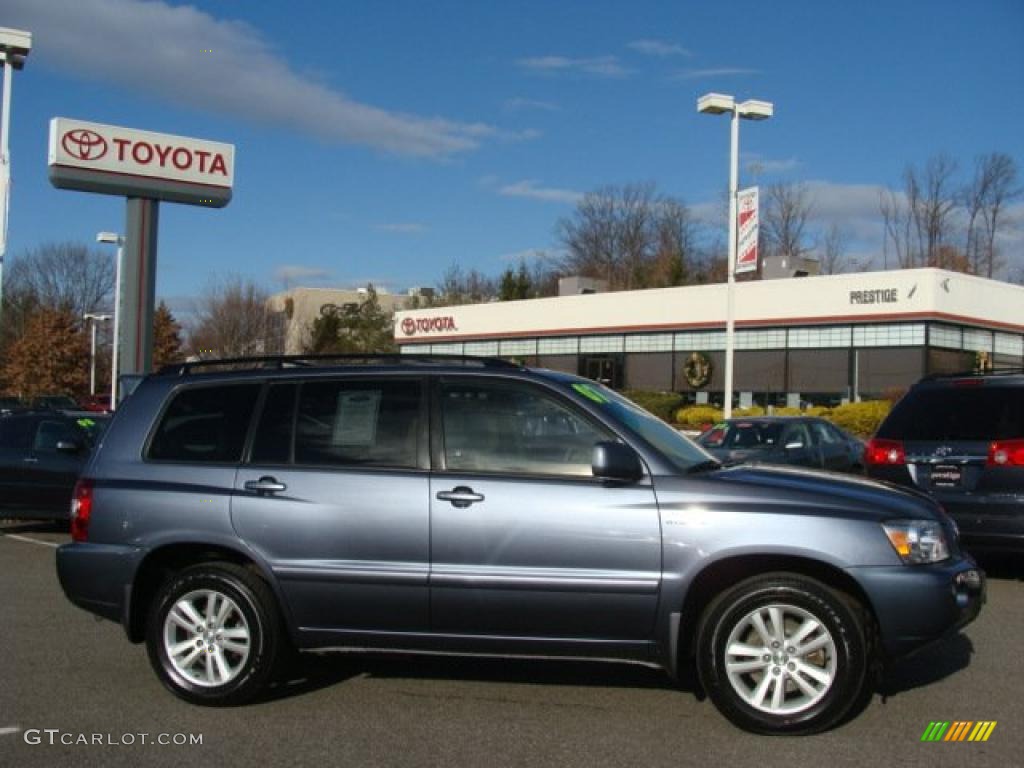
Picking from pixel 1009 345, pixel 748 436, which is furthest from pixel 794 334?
pixel 748 436

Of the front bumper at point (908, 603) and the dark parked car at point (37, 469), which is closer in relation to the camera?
the front bumper at point (908, 603)

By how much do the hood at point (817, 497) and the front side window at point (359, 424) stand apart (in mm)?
1475

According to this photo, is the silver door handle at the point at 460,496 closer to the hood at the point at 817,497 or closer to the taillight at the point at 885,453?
the hood at the point at 817,497

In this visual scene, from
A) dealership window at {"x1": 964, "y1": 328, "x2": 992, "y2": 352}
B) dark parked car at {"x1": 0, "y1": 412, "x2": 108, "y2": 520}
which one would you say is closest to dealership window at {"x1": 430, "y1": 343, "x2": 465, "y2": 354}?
dealership window at {"x1": 964, "y1": 328, "x2": 992, "y2": 352}

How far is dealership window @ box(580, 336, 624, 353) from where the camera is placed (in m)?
45.3

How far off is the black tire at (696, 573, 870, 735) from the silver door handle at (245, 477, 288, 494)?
90.2 inches

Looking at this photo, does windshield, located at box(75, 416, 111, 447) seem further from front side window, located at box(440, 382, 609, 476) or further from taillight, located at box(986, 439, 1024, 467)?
taillight, located at box(986, 439, 1024, 467)

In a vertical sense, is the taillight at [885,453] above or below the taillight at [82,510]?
above

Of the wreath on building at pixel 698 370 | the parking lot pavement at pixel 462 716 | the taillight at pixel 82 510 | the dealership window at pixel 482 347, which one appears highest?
the dealership window at pixel 482 347

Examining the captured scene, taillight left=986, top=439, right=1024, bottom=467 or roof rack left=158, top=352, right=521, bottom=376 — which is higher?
roof rack left=158, top=352, right=521, bottom=376

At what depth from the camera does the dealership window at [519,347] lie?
162 ft

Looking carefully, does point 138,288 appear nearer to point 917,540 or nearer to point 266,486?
point 266,486

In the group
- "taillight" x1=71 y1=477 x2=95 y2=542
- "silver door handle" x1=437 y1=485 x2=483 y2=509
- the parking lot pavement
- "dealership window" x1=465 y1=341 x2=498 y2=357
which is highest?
"dealership window" x1=465 y1=341 x2=498 y2=357

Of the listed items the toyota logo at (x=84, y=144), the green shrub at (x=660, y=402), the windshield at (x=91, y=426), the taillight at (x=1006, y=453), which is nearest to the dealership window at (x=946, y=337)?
the green shrub at (x=660, y=402)
